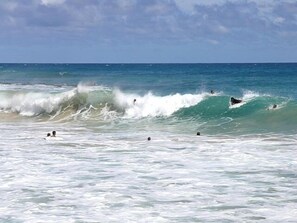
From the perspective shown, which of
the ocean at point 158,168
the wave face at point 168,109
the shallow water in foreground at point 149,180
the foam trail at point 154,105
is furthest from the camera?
the foam trail at point 154,105

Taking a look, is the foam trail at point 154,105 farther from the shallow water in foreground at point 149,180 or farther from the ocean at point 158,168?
the shallow water in foreground at point 149,180

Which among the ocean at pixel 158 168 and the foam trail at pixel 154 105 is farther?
the foam trail at pixel 154 105

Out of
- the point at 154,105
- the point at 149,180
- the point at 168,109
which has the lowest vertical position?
the point at 149,180

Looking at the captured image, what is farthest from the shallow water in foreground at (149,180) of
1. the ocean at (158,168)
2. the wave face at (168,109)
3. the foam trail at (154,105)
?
the foam trail at (154,105)

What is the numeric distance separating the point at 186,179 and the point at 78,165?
3426 mm

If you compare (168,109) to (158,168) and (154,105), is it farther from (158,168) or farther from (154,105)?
(158,168)

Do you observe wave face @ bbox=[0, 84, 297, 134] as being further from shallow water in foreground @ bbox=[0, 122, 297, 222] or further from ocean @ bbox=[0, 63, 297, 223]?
shallow water in foreground @ bbox=[0, 122, 297, 222]

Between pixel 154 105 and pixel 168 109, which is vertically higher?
pixel 154 105

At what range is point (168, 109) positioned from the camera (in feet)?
113

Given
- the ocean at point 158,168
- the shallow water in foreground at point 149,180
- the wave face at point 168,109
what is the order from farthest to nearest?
1. the wave face at point 168,109
2. the ocean at point 158,168
3. the shallow water in foreground at point 149,180

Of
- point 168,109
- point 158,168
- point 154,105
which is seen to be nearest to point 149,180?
point 158,168

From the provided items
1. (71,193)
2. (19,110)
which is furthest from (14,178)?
(19,110)

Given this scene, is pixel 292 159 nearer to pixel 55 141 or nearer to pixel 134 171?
pixel 134 171

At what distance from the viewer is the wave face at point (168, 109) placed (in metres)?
28.2
